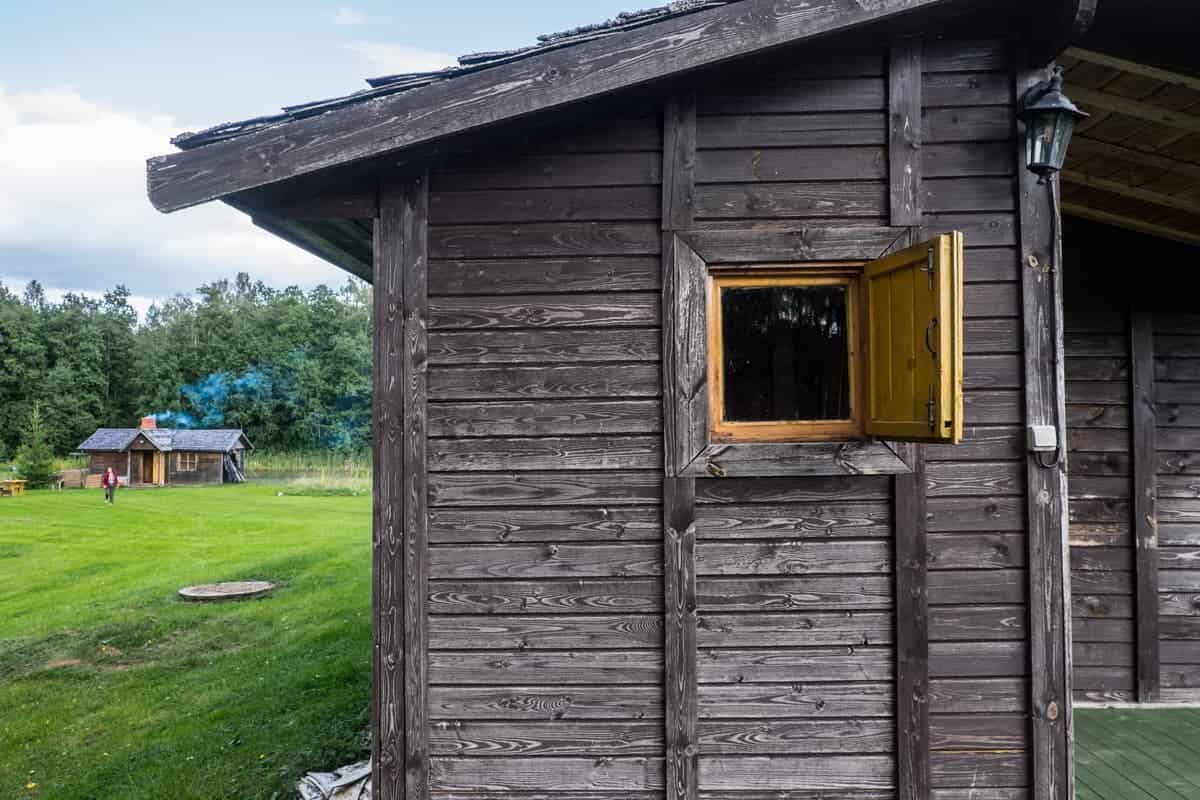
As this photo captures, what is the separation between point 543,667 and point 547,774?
0.39 m

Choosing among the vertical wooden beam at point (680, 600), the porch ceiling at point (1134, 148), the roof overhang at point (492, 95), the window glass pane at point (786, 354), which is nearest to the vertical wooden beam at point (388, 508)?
the roof overhang at point (492, 95)

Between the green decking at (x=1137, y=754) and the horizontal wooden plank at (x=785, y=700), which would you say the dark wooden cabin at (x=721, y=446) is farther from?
the green decking at (x=1137, y=754)

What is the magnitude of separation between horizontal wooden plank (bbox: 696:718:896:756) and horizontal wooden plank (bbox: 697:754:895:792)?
0.03 metres

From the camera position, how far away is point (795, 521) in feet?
8.23

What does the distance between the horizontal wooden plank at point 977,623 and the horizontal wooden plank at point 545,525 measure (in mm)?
1099

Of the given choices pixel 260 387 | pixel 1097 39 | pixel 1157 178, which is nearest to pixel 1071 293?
pixel 1157 178

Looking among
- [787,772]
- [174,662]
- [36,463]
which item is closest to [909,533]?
[787,772]

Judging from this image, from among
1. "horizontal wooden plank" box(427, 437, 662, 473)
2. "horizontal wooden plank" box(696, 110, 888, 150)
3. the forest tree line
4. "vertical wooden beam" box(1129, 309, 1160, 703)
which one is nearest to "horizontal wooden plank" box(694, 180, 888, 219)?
"horizontal wooden plank" box(696, 110, 888, 150)

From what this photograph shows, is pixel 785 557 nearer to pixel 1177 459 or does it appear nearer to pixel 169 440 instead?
pixel 1177 459

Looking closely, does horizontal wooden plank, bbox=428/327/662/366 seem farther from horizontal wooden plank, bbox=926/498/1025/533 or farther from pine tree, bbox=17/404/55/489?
pine tree, bbox=17/404/55/489

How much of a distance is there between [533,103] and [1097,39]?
2.21 metres

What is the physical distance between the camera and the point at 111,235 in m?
68.7

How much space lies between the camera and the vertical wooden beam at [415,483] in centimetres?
251

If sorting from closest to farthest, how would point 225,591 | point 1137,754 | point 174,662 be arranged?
point 1137,754
point 174,662
point 225,591
